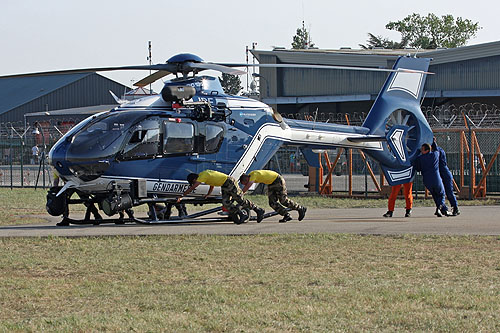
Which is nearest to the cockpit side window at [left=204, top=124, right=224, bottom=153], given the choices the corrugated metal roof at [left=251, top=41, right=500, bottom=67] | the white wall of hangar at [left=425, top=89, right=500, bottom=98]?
the corrugated metal roof at [left=251, top=41, right=500, bottom=67]

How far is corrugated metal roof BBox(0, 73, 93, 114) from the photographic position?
244 feet

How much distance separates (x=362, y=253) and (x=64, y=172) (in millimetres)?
6804

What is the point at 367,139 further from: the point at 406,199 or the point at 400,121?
the point at 400,121

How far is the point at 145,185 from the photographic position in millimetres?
16375

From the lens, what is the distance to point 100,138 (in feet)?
52.1

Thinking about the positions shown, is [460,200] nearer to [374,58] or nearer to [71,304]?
[71,304]

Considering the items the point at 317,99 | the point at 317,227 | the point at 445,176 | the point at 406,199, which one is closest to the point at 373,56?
the point at 317,99

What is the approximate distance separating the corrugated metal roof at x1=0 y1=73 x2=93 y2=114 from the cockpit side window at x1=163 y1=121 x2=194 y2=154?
58627mm

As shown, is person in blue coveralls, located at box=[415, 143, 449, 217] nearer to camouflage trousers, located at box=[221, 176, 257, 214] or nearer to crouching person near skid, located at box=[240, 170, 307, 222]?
crouching person near skid, located at box=[240, 170, 307, 222]

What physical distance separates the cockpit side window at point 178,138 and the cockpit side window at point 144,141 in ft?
0.71

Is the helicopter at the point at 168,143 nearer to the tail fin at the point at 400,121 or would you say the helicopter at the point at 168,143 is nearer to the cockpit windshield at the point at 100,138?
the cockpit windshield at the point at 100,138

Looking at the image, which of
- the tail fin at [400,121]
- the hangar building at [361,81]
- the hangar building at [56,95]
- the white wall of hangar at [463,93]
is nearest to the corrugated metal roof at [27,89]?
the hangar building at [56,95]

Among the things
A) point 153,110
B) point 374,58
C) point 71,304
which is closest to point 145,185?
point 153,110

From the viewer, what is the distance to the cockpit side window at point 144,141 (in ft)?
52.9
